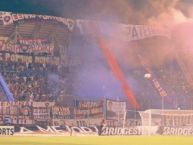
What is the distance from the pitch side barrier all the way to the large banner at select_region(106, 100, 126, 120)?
341cm

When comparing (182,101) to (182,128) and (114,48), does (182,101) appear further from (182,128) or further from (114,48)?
(182,128)

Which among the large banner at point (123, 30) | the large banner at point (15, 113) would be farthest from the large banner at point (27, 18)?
the large banner at point (15, 113)

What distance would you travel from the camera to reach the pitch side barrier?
36.1 m

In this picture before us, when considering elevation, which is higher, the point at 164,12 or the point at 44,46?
the point at 164,12

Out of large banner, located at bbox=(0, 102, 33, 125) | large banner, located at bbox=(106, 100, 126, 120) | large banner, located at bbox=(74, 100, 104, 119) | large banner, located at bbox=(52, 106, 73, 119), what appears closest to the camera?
large banner, located at bbox=(0, 102, 33, 125)

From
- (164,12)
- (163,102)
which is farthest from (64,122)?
(164,12)

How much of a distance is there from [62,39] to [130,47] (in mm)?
8334

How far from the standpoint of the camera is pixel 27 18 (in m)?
49.2

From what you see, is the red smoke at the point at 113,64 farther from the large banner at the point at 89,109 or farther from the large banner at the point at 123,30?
the large banner at the point at 89,109

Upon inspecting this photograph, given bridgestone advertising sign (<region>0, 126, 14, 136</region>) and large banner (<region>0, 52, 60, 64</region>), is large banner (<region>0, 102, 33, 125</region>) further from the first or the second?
large banner (<region>0, 52, 60, 64</region>)

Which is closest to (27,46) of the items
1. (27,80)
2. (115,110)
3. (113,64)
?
(27,80)

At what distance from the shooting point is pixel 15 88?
46.8m

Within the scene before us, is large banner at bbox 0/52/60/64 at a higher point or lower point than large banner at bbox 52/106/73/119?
higher

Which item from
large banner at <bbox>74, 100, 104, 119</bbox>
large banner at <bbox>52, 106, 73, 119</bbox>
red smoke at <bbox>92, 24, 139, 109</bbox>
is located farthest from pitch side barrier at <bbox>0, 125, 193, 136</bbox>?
red smoke at <bbox>92, 24, 139, 109</bbox>
